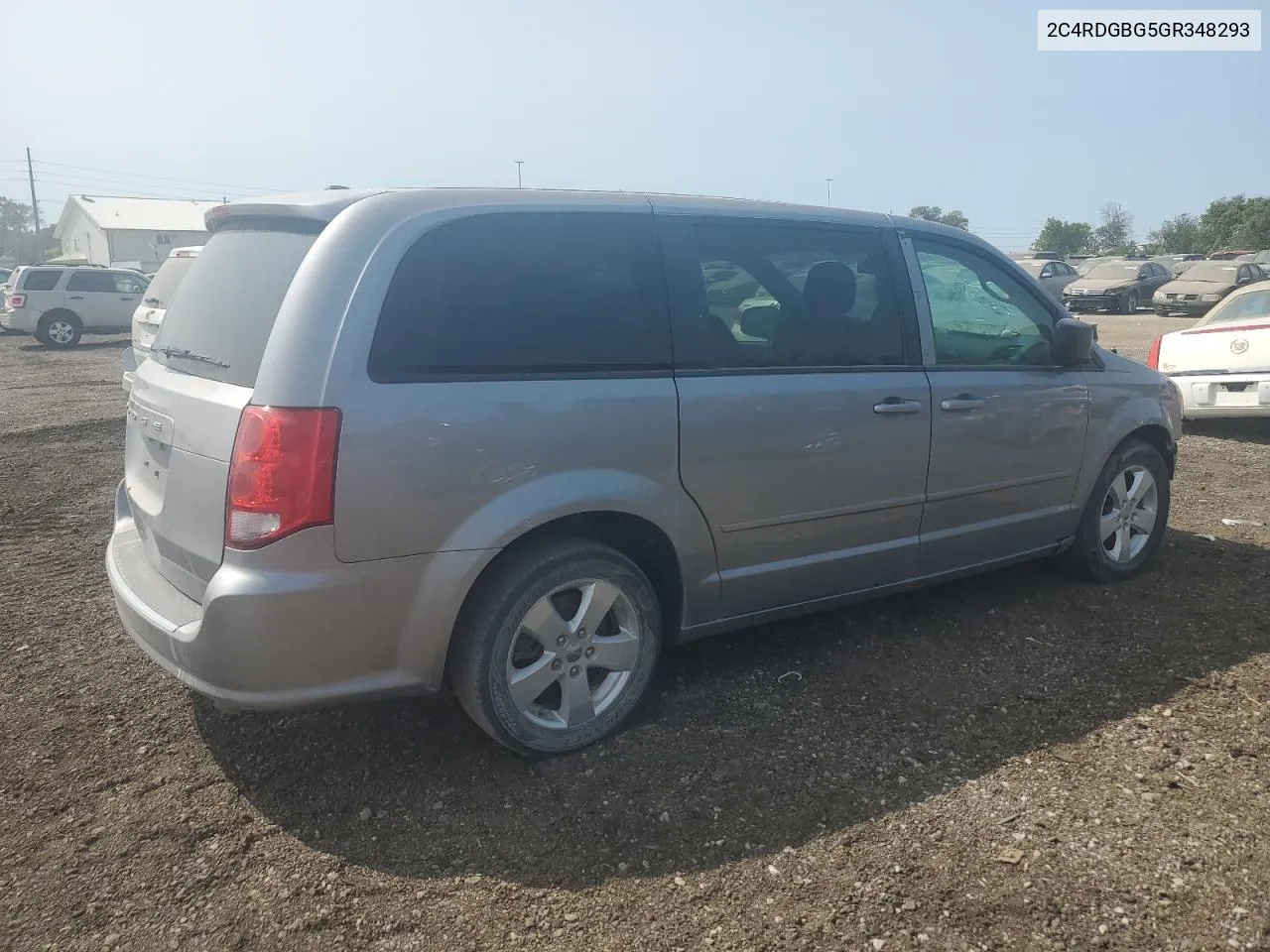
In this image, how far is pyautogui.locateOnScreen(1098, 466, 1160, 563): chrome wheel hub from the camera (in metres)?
5.01

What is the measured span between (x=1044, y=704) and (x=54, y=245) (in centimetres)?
9416

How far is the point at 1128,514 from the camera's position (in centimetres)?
508

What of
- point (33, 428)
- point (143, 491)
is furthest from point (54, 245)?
point (143, 491)

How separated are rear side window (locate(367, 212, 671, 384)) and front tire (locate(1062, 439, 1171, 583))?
8.91 feet

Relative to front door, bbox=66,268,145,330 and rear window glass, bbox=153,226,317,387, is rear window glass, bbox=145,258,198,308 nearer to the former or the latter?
rear window glass, bbox=153,226,317,387

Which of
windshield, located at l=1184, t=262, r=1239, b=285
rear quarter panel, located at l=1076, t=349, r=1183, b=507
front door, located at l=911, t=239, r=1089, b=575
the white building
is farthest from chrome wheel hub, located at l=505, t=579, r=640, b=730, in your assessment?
the white building

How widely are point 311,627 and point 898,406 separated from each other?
2390 millimetres

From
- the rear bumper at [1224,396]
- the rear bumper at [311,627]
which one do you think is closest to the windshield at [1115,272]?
the rear bumper at [1224,396]

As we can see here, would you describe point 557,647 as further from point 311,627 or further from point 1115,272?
point 1115,272

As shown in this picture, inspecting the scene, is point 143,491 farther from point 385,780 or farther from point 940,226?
point 940,226

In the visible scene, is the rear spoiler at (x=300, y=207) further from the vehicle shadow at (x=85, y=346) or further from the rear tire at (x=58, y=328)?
the rear tire at (x=58, y=328)

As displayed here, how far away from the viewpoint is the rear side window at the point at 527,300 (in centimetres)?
295

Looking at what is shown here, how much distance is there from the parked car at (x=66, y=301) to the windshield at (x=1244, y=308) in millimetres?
20925

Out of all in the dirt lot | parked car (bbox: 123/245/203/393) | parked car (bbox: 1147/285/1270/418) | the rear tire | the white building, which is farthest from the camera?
the white building
